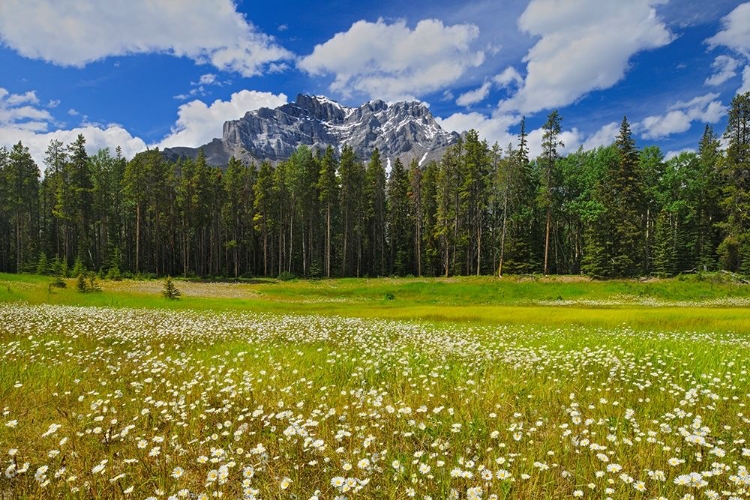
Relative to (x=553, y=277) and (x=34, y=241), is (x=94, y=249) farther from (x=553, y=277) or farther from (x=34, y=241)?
(x=553, y=277)

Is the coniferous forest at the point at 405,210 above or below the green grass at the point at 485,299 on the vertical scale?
above

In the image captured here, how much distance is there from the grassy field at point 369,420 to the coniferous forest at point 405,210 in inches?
1924

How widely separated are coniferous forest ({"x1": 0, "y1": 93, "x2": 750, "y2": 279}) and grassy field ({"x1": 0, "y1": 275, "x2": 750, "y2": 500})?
48879 mm

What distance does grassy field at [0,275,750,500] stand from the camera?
11.3ft

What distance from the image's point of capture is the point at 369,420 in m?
4.92

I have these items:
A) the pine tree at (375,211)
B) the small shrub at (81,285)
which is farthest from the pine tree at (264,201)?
the small shrub at (81,285)

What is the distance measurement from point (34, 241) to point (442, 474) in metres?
84.0

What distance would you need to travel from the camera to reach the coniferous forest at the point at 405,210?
2160 inches

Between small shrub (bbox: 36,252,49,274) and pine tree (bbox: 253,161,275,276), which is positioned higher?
pine tree (bbox: 253,161,275,276)

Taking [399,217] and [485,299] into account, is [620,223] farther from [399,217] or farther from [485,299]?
[399,217]

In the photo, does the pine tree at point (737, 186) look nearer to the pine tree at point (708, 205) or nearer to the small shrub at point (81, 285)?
the pine tree at point (708, 205)

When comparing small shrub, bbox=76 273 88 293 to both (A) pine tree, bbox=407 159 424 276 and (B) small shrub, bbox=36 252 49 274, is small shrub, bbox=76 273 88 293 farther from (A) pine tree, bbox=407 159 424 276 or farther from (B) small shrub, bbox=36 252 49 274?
(A) pine tree, bbox=407 159 424 276

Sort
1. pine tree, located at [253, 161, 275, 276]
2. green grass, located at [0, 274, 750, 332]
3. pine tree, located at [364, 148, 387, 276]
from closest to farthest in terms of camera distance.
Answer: green grass, located at [0, 274, 750, 332], pine tree, located at [253, 161, 275, 276], pine tree, located at [364, 148, 387, 276]

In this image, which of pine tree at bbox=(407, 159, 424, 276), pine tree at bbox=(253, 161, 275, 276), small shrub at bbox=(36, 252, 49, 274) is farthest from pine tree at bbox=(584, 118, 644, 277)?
small shrub at bbox=(36, 252, 49, 274)
